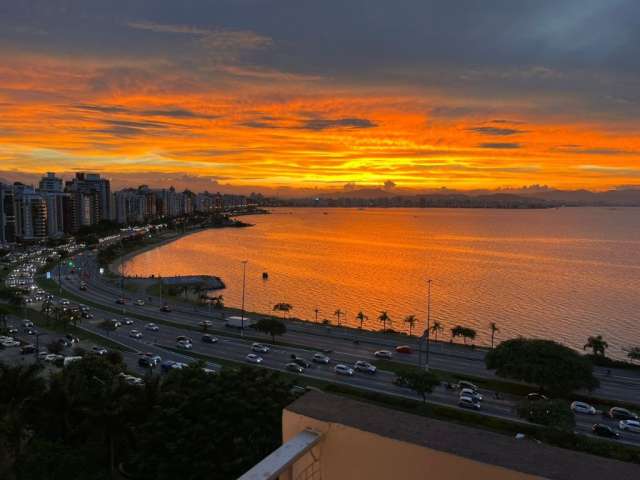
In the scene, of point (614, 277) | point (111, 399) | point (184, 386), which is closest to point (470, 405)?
point (184, 386)

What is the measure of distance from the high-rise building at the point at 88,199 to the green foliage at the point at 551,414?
253 ft

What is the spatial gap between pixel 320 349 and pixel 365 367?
315cm

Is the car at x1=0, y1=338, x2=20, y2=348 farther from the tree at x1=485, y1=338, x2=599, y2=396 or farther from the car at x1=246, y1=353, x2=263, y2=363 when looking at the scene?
the tree at x1=485, y1=338, x2=599, y2=396

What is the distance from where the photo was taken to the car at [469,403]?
12852 millimetres

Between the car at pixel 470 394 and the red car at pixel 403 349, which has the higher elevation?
the car at pixel 470 394

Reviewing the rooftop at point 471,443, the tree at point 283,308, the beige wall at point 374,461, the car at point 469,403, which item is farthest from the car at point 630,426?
the tree at point 283,308

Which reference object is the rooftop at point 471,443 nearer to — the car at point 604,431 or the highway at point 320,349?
the car at point 604,431

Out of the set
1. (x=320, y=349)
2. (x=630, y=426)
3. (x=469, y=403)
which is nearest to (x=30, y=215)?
(x=320, y=349)

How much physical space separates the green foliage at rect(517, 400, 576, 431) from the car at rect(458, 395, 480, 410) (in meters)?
1.65

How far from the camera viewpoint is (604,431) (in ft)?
37.3

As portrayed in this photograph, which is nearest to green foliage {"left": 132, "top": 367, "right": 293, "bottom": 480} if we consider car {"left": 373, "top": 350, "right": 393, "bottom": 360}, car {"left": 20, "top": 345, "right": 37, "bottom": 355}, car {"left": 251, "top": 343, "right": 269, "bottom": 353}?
car {"left": 251, "top": 343, "right": 269, "bottom": 353}

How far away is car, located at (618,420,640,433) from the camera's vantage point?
38.3 feet

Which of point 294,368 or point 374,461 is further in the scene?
point 294,368

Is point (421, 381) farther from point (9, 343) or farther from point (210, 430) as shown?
point (9, 343)
